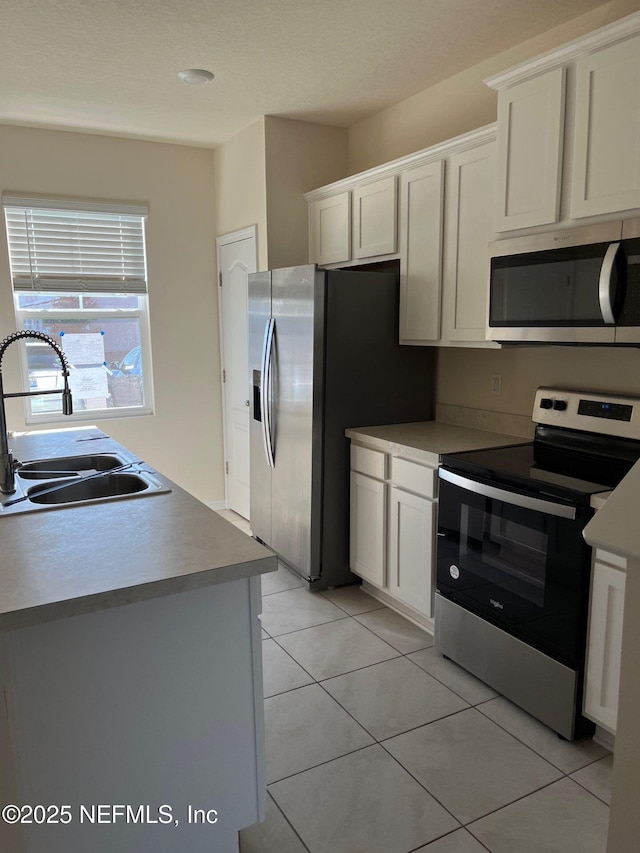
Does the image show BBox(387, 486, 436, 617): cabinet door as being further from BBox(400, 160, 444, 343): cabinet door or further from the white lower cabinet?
BBox(400, 160, 444, 343): cabinet door

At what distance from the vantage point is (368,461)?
321 cm

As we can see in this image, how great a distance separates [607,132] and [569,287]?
51cm

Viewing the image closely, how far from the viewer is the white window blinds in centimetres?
417

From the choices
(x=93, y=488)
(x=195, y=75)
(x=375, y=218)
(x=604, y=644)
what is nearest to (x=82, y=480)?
(x=93, y=488)

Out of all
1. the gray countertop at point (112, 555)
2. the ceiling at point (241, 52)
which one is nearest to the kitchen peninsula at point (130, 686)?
the gray countertop at point (112, 555)

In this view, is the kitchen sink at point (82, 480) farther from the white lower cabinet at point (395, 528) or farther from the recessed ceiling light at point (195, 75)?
the recessed ceiling light at point (195, 75)

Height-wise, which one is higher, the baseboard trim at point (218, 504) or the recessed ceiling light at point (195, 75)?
the recessed ceiling light at point (195, 75)

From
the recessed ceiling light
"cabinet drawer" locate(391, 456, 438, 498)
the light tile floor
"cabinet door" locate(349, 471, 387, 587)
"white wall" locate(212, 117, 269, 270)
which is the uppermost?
the recessed ceiling light

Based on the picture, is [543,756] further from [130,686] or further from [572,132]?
[572,132]

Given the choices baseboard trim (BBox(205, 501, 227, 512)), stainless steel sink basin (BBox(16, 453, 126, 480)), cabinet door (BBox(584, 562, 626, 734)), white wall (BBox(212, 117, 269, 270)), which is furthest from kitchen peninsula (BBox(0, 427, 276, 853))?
baseboard trim (BBox(205, 501, 227, 512))

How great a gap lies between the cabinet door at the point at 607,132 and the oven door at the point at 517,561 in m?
1.05

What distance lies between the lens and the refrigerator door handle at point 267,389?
3.64 metres

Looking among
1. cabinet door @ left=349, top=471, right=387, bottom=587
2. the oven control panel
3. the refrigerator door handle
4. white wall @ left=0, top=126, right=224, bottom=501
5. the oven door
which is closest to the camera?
the oven door

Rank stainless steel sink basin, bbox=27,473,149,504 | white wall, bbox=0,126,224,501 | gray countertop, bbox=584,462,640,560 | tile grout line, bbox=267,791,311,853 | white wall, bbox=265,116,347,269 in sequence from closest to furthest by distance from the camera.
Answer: gray countertop, bbox=584,462,640,560 < tile grout line, bbox=267,791,311,853 < stainless steel sink basin, bbox=27,473,149,504 < white wall, bbox=265,116,347,269 < white wall, bbox=0,126,224,501
